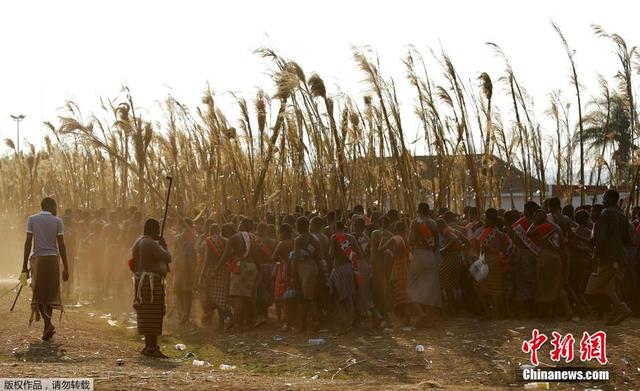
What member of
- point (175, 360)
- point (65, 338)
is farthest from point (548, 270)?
point (65, 338)

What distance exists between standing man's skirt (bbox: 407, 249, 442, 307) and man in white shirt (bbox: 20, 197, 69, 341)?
4276mm

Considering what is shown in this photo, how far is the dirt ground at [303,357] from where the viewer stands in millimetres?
8883

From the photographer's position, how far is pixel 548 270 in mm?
12547

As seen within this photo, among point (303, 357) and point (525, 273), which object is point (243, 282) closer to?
point (303, 357)

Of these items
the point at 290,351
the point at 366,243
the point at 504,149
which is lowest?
the point at 290,351

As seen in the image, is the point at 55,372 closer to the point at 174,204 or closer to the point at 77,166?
the point at 174,204

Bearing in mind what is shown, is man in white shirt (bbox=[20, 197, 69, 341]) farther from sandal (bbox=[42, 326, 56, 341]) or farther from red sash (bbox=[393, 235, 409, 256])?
red sash (bbox=[393, 235, 409, 256])

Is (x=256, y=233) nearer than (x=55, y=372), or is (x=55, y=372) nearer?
(x=55, y=372)

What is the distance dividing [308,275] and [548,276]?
9.80ft

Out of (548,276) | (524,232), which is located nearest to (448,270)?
(524,232)

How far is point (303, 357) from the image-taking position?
11148 mm

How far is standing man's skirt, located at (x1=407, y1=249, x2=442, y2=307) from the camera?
12.7 metres

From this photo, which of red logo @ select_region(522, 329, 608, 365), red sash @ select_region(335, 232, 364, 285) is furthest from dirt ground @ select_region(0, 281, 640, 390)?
red sash @ select_region(335, 232, 364, 285)

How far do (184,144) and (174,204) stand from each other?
3.93 ft
